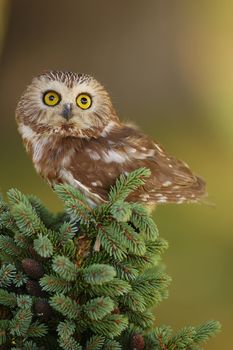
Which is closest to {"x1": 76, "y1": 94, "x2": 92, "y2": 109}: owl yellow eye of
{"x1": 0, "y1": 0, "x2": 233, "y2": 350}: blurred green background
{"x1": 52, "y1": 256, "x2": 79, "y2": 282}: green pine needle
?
{"x1": 52, "y1": 256, "x2": 79, "y2": 282}: green pine needle

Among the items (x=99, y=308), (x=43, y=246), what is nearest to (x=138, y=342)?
(x=99, y=308)

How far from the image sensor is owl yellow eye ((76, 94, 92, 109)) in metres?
1.05

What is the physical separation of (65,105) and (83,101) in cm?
7

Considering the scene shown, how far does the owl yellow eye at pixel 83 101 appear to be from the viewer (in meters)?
1.05

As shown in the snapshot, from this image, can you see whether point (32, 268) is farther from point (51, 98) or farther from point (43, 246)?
point (51, 98)

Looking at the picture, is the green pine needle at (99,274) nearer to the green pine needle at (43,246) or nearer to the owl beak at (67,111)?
the green pine needle at (43,246)

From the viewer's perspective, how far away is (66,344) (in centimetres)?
76

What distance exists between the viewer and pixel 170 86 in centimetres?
216

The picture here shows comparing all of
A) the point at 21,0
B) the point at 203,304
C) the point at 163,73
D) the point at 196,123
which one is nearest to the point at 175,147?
the point at 196,123

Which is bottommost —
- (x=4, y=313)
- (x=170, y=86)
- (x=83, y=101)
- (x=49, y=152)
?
(x=4, y=313)

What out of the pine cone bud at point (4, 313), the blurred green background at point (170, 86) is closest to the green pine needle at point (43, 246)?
the pine cone bud at point (4, 313)

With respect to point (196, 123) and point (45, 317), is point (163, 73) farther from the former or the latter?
point (45, 317)

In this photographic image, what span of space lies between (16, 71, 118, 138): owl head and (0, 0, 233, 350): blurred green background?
3.20 ft

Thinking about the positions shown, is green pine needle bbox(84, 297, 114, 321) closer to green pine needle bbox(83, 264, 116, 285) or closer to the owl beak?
green pine needle bbox(83, 264, 116, 285)
